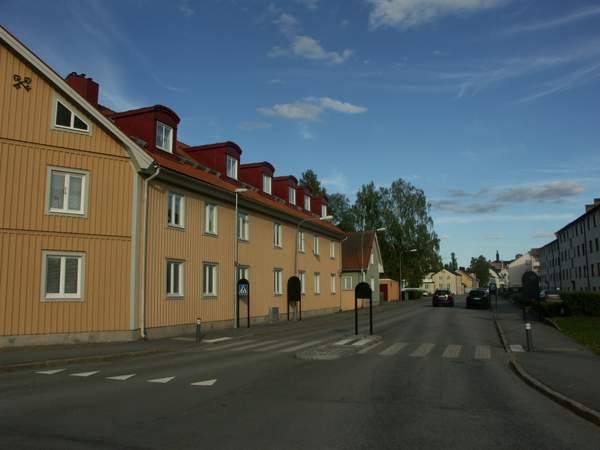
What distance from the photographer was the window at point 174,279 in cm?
1991

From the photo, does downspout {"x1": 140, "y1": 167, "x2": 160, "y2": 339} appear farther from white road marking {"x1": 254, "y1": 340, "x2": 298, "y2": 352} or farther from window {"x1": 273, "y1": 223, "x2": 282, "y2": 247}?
window {"x1": 273, "y1": 223, "x2": 282, "y2": 247}

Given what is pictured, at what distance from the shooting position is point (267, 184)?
32.3 meters

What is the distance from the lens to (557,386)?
31.3ft

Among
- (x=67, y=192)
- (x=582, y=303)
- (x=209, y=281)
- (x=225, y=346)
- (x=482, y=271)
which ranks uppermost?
(x=482, y=271)

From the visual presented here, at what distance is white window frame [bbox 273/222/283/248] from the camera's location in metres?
29.9

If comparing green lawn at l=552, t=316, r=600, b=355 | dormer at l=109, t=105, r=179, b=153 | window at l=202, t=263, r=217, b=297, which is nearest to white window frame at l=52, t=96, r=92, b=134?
dormer at l=109, t=105, r=179, b=153

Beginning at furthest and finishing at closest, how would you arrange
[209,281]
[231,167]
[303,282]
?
[303,282] < [231,167] < [209,281]

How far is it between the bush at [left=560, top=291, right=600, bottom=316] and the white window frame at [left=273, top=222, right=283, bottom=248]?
16.2 m

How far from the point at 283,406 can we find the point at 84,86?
18.9 metres

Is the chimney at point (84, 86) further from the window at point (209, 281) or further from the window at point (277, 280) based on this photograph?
the window at point (277, 280)

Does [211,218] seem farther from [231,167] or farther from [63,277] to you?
[63,277]

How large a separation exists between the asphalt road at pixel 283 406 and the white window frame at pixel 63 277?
441 centimetres

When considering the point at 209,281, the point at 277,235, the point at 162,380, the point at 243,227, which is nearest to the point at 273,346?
the point at 209,281

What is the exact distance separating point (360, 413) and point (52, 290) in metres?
12.6
